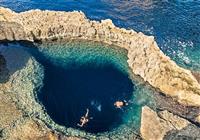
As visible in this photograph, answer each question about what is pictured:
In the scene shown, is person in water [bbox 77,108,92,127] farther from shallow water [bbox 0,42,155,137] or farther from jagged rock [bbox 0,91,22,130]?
jagged rock [bbox 0,91,22,130]

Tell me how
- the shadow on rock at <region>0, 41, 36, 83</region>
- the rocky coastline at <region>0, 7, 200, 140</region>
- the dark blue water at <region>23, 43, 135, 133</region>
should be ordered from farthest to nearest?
the shadow on rock at <region>0, 41, 36, 83</region> → the dark blue water at <region>23, 43, 135, 133</region> → the rocky coastline at <region>0, 7, 200, 140</region>

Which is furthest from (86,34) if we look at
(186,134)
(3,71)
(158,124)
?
(186,134)

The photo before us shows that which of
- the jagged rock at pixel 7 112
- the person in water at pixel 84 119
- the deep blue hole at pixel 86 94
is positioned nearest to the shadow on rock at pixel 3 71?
the jagged rock at pixel 7 112

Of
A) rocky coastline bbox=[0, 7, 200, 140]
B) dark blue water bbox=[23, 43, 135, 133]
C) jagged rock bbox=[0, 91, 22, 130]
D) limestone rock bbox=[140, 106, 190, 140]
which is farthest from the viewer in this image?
dark blue water bbox=[23, 43, 135, 133]

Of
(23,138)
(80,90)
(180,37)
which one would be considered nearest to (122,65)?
(80,90)

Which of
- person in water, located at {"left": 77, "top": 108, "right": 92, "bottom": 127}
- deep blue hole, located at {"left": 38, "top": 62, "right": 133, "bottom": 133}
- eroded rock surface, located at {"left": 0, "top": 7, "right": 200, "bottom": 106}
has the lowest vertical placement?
person in water, located at {"left": 77, "top": 108, "right": 92, "bottom": 127}

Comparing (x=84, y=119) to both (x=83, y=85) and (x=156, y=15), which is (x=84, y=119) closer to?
(x=83, y=85)

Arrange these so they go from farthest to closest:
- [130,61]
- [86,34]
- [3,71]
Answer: [86,34] → [130,61] → [3,71]

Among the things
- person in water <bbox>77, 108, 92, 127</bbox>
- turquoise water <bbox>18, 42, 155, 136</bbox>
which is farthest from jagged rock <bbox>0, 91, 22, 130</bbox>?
person in water <bbox>77, 108, 92, 127</bbox>
